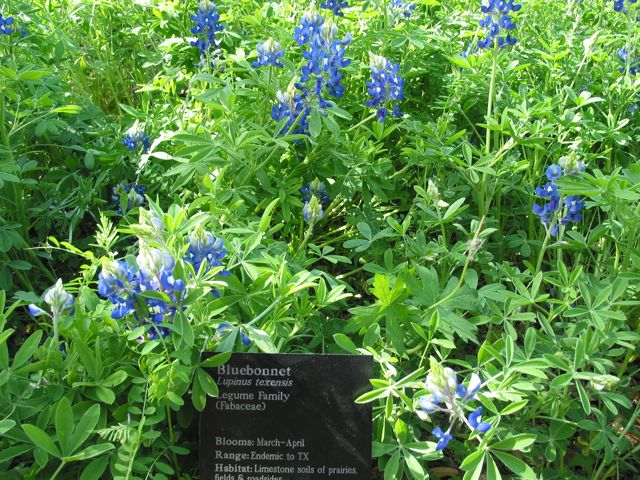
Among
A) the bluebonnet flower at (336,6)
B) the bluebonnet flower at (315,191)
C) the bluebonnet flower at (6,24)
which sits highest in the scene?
the bluebonnet flower at (336,6)

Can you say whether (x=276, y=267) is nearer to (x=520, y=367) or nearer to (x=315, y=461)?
(x=315, y=461)

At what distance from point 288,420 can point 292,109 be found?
3.60 ft

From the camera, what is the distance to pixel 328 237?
10.1 ft

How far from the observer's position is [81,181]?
2844 mm

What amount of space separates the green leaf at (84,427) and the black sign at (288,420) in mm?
290

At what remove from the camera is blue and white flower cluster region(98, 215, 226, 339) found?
5.55 ft

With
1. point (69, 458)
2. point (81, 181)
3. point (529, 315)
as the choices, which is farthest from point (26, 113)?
point (529, 315)

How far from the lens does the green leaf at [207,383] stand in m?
1.83

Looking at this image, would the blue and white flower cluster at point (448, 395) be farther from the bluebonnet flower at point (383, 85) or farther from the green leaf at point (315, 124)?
the bluebonnet flower at point (383, 85)

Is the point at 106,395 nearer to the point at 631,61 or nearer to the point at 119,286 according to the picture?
the point at 119,286

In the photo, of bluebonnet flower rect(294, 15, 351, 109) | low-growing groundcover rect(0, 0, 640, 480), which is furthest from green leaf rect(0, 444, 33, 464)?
bluebonnet flower rect(294, 15, 351, 109)

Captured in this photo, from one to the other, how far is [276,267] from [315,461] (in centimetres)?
54

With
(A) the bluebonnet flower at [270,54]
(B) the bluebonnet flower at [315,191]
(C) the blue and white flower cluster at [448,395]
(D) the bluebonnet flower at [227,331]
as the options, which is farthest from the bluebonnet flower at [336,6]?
Answer: (C) the blue and white flower cluster at [448,395]

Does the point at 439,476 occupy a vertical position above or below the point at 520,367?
below
